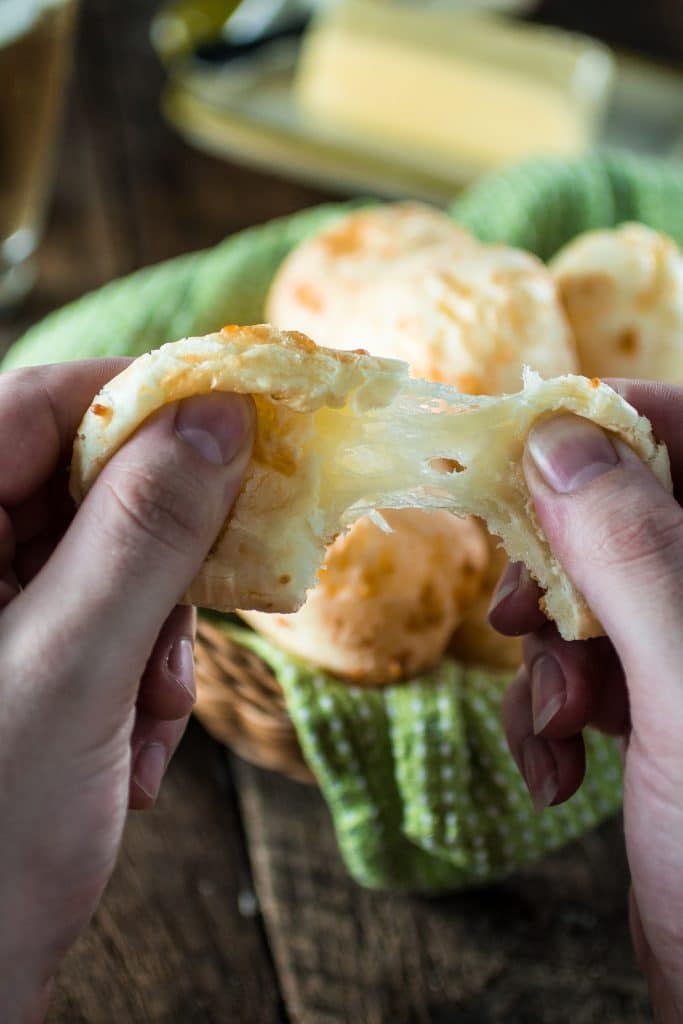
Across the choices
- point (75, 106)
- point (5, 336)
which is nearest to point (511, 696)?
point (5, 336)

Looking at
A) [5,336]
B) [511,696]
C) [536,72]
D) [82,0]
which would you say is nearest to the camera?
[511,696]

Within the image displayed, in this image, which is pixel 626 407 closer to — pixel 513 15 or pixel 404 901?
pixel 404 901

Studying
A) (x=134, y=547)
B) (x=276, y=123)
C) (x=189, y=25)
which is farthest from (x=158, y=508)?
(x=189, y=25)

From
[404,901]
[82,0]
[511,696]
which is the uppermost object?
[82,0]

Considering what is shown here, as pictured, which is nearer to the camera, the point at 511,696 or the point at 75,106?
the point at 511,696

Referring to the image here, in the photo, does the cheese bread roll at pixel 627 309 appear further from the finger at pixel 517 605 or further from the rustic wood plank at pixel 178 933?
the rustic wood plank at pixel 178 933

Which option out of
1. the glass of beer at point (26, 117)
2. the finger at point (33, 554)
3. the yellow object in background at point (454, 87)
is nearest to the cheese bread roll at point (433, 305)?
the finger at point (33, 554)

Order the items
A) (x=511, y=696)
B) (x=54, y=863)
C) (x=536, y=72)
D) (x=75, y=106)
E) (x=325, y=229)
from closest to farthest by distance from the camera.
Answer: (x=54, y=863)
(x=511, y=696)
(x=325, y=229)
(x=536, y=72)
(x=75, y=106)

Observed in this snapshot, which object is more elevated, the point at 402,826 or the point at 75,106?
the point at 75,106
